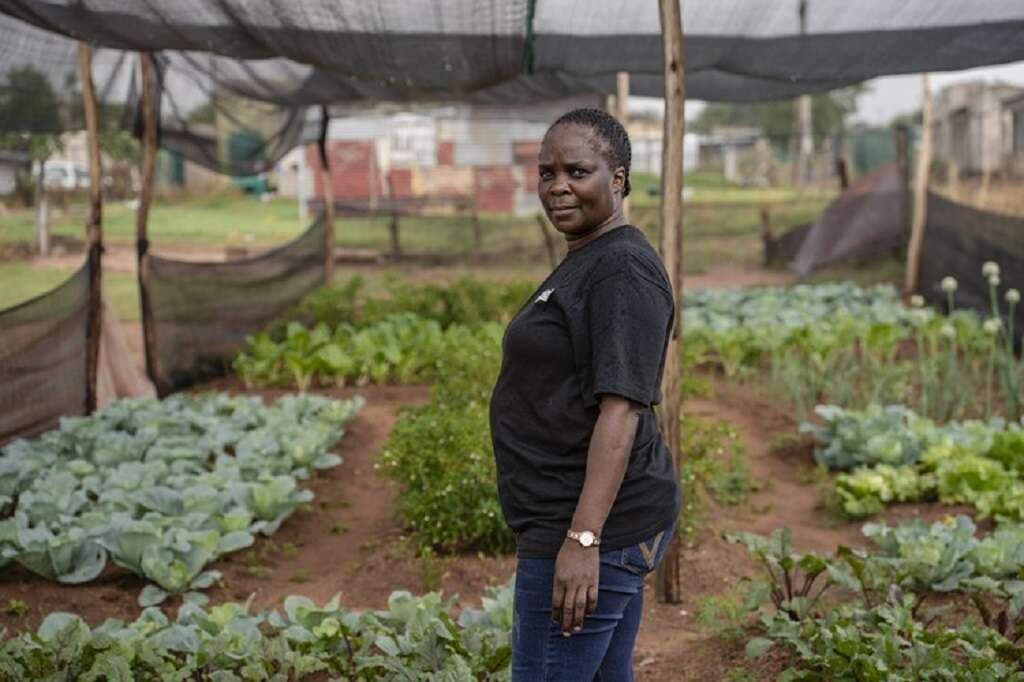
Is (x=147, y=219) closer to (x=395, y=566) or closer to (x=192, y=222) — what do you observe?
(x=395, y=566)

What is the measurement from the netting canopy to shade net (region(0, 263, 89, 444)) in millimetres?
1039

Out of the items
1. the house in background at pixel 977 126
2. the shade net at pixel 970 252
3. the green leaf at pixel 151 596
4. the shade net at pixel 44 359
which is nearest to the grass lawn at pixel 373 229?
the house in background at pixel 977 126

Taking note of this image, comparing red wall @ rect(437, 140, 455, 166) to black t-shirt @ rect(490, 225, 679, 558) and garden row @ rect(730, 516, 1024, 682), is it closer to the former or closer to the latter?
garden row @ rect(730, 516, 1024, 682)

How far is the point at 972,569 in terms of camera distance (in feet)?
15.6

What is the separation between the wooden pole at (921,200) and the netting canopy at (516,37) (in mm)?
5602

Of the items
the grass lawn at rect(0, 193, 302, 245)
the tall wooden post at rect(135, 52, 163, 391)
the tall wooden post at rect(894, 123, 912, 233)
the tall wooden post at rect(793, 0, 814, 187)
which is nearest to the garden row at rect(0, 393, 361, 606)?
the tall wooden post at rect(135, 52, 163, 391)

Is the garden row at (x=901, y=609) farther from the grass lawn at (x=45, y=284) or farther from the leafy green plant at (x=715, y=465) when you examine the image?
the grass lawn at (x=45, y=284)

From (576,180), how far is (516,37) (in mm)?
3609

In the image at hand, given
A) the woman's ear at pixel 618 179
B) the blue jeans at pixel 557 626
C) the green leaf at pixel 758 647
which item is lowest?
the green leaf at pixel 758 647

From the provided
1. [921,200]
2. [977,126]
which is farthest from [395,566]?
[977,126]

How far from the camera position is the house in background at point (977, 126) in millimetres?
21797

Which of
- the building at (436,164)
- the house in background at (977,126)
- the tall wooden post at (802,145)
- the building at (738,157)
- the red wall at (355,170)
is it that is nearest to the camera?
the tall wooden post at (802,145)

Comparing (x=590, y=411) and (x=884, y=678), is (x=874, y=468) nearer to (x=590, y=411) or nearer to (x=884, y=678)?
(x=884, y=678)

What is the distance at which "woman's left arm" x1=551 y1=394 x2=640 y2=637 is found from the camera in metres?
2.55
